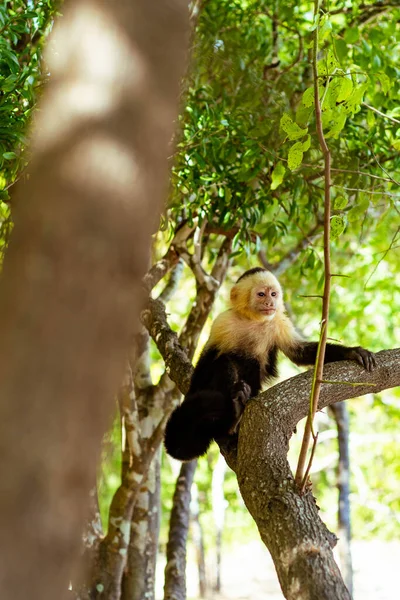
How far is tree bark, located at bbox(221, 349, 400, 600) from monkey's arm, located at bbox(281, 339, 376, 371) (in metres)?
0.05

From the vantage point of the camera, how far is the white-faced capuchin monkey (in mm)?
3150

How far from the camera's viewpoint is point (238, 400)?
3072 mm

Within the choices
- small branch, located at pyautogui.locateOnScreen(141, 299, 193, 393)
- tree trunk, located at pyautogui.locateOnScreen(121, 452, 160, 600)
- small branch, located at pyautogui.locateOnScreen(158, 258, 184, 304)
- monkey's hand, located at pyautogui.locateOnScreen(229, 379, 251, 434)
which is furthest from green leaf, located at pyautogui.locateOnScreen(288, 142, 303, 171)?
tree trunk, located at pyautogui.locateOnScreen(121, 452, 160, 600)

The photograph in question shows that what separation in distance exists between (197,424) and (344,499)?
11.5 ft

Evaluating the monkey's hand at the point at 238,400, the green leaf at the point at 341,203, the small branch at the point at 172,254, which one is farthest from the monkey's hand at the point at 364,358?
the small branch at the point at 172,254

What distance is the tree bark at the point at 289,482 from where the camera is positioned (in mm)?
1715

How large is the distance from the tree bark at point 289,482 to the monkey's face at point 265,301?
109 cm

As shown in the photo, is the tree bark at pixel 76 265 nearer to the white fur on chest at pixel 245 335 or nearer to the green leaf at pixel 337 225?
the green leaf at pixel 337 225

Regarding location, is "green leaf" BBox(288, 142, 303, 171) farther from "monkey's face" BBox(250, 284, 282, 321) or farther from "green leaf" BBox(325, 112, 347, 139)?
"monkey's face" BBox(250, 284, 282, 321)

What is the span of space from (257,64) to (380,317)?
293cm

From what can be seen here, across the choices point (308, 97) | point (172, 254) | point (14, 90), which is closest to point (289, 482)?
point (308, 97)

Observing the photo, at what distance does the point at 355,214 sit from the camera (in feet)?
10.1

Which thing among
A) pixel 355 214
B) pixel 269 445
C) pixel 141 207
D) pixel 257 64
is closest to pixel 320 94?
pixel 355 214

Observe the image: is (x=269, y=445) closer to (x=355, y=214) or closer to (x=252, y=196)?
(x=355, y=214)
